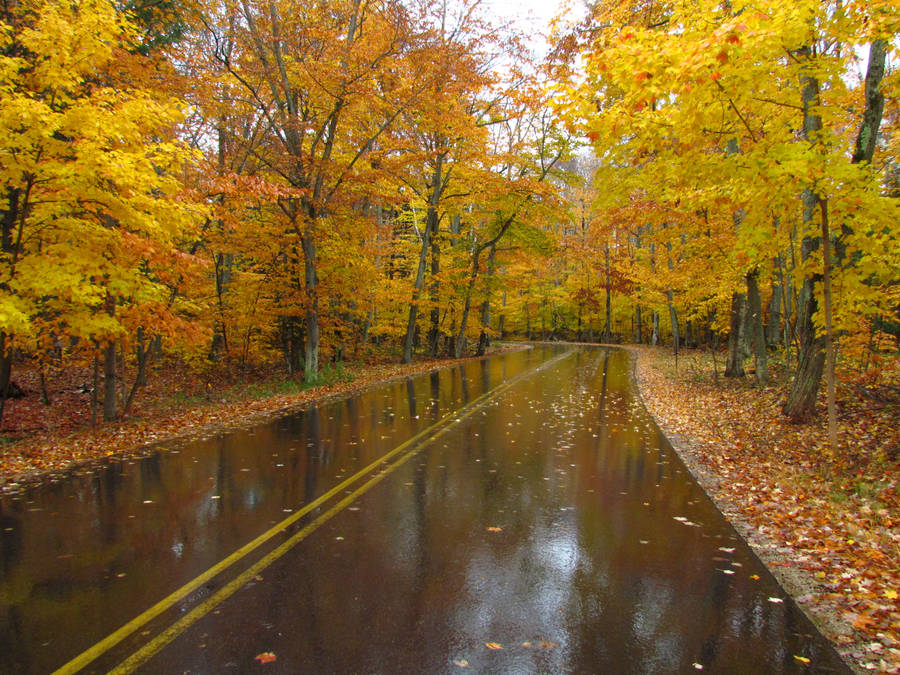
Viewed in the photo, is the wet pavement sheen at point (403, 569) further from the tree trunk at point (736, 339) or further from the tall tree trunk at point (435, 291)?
the tall tree trunk at point (435, 291)

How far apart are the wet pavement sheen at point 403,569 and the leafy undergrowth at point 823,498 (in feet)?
0.91

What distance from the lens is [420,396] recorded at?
1370 centimetres

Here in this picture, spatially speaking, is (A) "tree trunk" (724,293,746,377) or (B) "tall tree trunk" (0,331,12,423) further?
(A) "tree trunk" (724,293,746,377)

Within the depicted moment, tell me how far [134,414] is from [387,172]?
11.2m

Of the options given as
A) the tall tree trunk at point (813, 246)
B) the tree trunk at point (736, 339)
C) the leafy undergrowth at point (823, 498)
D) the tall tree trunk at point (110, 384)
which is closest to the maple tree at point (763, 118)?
the tall tree trunk at point (813, 246)

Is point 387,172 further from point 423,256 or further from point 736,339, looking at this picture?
point 736,339

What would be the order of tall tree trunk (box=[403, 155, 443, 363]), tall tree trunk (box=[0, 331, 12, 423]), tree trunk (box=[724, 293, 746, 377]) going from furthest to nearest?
1. tall tree trunk (box=[403, 155, 443, 363])
2. tree trunk (box=[724, 293, 746, 377])
3. tall tree trunk (box=[0, 331, 12, 423])

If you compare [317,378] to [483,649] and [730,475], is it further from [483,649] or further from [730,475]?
[483,649]

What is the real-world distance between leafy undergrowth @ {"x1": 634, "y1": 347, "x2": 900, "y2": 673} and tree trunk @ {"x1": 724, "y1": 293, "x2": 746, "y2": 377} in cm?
469

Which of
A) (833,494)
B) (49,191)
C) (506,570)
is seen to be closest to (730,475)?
(833,494)

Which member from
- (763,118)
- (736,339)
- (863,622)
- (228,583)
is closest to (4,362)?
(228,583)

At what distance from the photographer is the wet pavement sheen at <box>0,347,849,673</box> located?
310 centimetres

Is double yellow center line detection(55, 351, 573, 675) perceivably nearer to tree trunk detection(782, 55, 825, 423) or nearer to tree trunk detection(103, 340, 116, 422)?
tree trunk detection(782, 55, 825, 423)

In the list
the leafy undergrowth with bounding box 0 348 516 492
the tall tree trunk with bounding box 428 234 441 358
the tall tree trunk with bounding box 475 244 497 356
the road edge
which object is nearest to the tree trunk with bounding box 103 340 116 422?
the leafy undergrowth with bounding box 0 348 516 492
